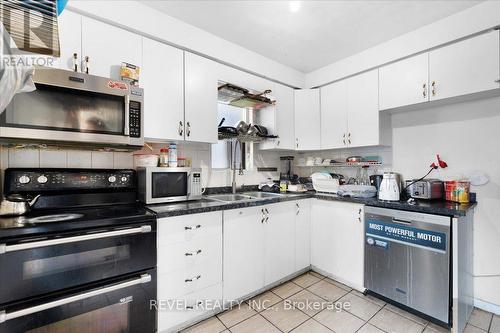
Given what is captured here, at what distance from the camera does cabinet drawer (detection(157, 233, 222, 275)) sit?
1.41m

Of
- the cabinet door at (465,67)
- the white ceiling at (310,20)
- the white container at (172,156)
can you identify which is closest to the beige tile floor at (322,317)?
the white container at (172,156)

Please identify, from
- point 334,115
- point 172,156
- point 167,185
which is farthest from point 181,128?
point 334,115

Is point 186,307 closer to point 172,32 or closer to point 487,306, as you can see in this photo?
point 172,32

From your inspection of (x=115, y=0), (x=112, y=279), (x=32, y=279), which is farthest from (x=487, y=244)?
Answer: (x=115, y=0)

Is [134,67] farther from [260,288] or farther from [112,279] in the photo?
[260,288]

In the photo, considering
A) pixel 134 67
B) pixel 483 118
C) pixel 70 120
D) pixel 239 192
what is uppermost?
pixel 134 67

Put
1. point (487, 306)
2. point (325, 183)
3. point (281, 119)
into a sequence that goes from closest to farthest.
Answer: point (487, 306), point (325, 183), point (281, 119)

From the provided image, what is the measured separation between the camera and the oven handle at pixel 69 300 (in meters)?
0.95

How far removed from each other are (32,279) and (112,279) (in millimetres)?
329

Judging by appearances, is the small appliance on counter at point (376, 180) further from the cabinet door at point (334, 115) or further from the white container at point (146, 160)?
the white container at point (146, 160)

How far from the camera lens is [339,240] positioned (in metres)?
2.12

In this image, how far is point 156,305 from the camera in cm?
136

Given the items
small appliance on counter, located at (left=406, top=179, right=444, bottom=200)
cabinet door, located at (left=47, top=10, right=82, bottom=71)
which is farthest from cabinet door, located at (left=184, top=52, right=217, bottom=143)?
small appliance on counter, located at (left=406, top=179, right=444, bottom=200)

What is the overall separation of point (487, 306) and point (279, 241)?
1660mm
